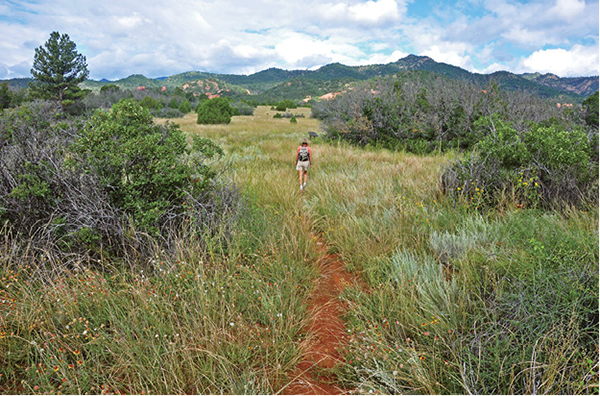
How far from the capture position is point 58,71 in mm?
37250

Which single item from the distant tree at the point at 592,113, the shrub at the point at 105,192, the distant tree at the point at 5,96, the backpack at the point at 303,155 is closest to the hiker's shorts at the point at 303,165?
the backpack at the point at 303,155

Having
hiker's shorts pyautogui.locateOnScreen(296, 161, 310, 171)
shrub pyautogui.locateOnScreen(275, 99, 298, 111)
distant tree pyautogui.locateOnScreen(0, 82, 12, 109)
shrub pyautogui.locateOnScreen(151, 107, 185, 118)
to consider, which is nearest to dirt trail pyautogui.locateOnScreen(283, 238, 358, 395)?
hiker's shorts pyautogui.locateOnScreen(296, 161, 310, 171)

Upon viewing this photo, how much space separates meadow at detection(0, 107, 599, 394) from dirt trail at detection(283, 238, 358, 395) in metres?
0.09

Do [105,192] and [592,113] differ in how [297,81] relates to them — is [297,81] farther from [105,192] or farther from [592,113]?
[105,192]

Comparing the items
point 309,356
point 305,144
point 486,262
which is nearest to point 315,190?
point 305,144

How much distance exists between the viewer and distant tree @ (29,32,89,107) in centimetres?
3612

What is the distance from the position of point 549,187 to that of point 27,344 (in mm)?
7270

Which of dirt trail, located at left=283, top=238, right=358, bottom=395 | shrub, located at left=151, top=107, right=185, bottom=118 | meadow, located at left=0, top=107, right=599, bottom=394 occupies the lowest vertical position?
dirt trail, located at left=283, top=238, right=358, bottom=395

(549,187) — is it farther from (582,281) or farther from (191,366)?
(191,366)

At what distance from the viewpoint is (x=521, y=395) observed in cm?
212

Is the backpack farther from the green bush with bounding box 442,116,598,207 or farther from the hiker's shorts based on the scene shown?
the green bush with bounding box 442,116,598,207

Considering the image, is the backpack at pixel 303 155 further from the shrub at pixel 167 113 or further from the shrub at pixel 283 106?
the shrub at pixel 283 106

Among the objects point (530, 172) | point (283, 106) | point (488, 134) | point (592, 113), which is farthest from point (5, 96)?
point (592, 113)

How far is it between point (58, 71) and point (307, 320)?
4737 cm
